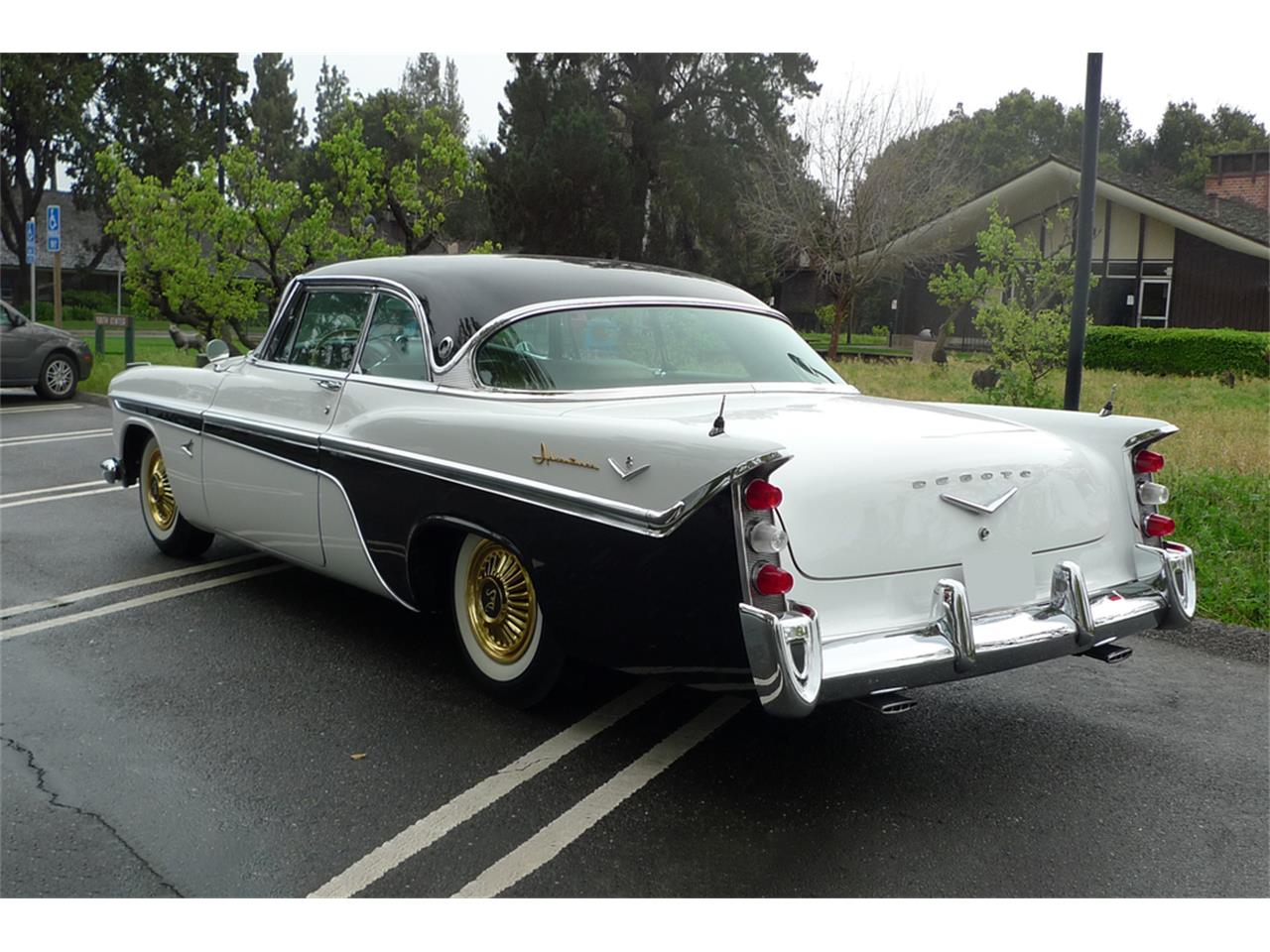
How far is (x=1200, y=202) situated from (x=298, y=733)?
32.0 meters

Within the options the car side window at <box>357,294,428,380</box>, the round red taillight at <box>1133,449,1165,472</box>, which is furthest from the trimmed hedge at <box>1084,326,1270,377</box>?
the car side window at <box>357,294,428,380</box>

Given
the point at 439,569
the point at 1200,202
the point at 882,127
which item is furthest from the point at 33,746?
the point at 1200,202

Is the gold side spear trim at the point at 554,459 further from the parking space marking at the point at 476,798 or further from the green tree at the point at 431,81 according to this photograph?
the green tree at the point at 431,81

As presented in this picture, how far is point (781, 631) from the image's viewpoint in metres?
3.12

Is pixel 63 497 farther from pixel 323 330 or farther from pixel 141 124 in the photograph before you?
pixel 141 124

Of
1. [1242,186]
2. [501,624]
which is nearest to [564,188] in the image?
[501,624]

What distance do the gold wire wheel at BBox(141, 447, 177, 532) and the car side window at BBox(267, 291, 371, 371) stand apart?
134 cm

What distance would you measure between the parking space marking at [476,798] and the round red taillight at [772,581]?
1.13 m

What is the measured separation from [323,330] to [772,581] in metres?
3.06

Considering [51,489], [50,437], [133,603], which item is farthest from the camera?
[50,437]

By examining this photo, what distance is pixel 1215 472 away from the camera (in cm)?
840

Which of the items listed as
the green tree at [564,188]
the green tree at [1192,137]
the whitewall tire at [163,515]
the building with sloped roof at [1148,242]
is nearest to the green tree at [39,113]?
the green tree at [564,188]

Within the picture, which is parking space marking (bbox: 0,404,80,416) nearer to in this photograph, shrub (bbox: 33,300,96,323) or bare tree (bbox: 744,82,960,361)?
bare tree (bbox: 744,82,960,361)

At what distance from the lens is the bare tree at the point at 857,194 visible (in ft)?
79.6
